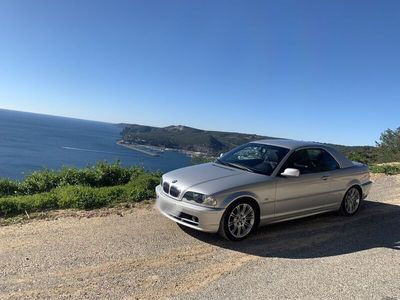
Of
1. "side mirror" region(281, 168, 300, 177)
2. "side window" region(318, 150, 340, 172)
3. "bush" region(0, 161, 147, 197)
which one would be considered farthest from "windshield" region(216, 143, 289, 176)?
"bush" region(0, 161, 147, 197)

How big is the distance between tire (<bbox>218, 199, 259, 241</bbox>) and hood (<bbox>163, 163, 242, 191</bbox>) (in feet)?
1.83

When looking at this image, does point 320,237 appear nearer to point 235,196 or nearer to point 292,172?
point 292,172

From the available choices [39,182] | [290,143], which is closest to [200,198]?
[290,143]

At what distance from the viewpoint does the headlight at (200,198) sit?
226 inches

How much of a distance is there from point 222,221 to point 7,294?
2.91 metres

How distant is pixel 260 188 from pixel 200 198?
3.35ft

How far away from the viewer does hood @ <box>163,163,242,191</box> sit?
20.0 feet

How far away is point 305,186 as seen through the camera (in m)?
6.92

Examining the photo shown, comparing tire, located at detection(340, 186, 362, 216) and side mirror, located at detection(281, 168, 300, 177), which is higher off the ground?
side mirror, located at detection(281, 168, 300, 177)

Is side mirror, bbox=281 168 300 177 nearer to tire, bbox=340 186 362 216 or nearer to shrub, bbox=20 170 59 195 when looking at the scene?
tire, bbox=340 186 362 216

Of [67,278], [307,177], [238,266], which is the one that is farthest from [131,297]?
[307,177]

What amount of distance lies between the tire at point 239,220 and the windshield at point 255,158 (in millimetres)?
747

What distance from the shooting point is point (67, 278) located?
4.43 meters

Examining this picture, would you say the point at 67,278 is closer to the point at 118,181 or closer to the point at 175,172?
the point at 175,172
